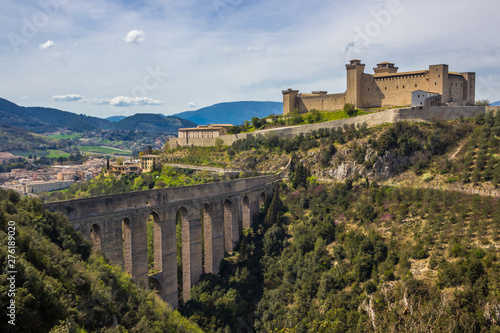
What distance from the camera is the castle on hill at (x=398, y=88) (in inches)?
1517

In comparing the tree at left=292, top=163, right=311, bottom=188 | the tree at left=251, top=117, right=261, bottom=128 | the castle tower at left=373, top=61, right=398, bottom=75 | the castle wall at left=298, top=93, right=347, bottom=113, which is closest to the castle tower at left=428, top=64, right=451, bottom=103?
the castle tower at left=373, top=61, right=398, bottom=75

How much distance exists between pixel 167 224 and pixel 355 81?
27533mm

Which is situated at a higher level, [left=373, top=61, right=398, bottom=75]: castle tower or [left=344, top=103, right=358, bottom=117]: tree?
[left=373, top=61, right=398, bottom=75]: castle tower

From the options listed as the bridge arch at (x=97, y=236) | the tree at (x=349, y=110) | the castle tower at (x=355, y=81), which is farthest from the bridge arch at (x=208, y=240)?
the castle tower at (x=355, y=81)

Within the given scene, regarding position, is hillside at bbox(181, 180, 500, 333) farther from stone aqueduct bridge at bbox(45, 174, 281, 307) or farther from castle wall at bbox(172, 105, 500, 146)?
castle wall at bbox(172, 105, 500, 146)

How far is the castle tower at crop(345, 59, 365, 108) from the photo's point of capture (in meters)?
43.2

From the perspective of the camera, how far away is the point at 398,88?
41812 mm

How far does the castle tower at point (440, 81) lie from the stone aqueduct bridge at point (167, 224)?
19.4 m

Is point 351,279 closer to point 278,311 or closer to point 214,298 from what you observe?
point 278,311

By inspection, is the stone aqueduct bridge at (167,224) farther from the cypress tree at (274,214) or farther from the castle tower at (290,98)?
the castle tower at (290,98)

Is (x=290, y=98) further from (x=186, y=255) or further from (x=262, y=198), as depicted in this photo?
(x=186, y=255)

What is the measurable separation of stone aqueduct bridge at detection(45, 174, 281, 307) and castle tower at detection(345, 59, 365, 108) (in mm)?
16853

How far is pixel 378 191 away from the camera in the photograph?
1177 inches

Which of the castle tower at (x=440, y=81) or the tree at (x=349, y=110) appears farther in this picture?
the tree at (x=349, y=110)
